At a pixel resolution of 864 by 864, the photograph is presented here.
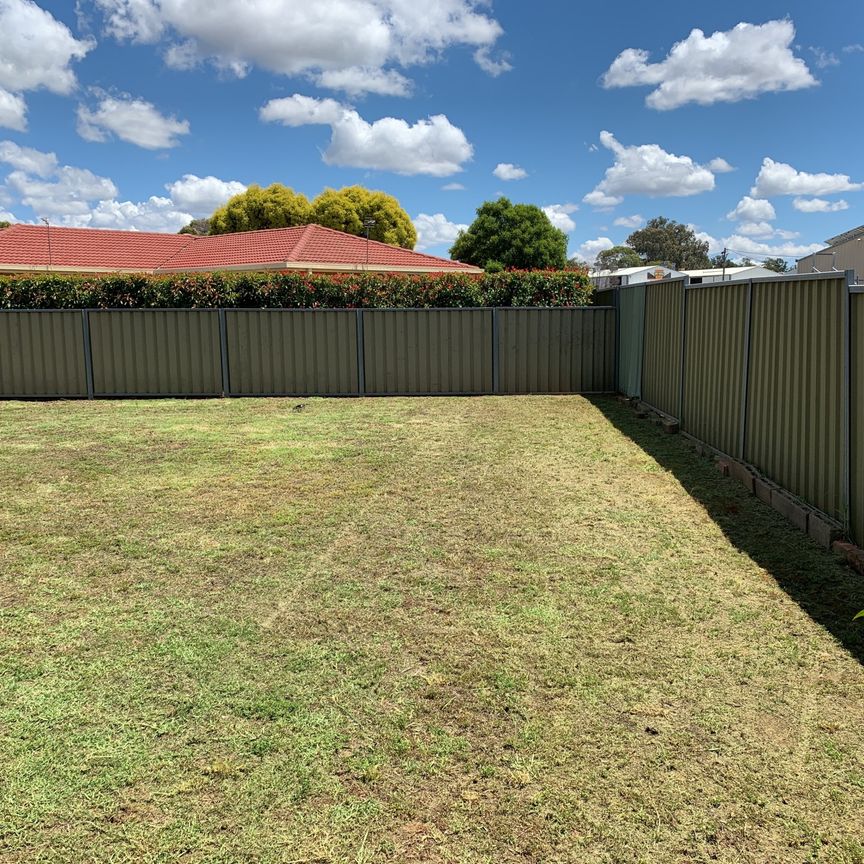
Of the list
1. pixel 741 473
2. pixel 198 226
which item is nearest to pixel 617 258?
pixel 198 226

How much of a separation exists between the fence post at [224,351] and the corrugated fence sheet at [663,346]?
7.01 metres

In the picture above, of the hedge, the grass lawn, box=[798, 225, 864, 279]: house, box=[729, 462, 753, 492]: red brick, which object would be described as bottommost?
the grass lawn

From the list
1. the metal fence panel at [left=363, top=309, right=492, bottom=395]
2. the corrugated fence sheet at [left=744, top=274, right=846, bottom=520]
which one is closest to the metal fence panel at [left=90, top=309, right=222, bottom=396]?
the metal fence panel at [left=363, top=309, right=492, bottom=395]

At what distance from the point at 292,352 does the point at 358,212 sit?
28.5m

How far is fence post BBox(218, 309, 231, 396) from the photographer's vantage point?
1280 cm

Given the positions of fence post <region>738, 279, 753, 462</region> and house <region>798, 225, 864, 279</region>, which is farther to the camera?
house <region>798, 225, 864, 279</region>

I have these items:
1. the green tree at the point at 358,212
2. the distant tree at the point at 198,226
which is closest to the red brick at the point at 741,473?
the green tree at the point at 358,212

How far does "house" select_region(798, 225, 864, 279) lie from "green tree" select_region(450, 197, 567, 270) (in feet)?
51.4

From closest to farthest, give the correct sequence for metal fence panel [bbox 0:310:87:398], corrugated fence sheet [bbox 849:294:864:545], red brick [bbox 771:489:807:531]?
corrugated fence sheet [bbox 849:294:864:545]
red brick [bbox 771:489:807:531]
metal fence panel [bbox 0:310:87:398]

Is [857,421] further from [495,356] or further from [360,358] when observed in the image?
[360,358]

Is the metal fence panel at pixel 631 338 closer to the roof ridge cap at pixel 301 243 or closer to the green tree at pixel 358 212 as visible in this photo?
the roof ridge cap at pixel 301 243

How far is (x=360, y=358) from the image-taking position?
42.4 ft

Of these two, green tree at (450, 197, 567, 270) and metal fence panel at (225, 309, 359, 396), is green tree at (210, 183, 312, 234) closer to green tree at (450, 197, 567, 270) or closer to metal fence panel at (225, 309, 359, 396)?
green tree at (450, 197, 567, 270)

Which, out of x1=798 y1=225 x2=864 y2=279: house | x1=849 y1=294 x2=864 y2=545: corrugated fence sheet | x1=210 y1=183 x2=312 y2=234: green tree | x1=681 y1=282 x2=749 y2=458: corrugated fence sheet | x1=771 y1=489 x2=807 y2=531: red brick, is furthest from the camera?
x1=210 y1=183 x2=312 y2=234: green tree
